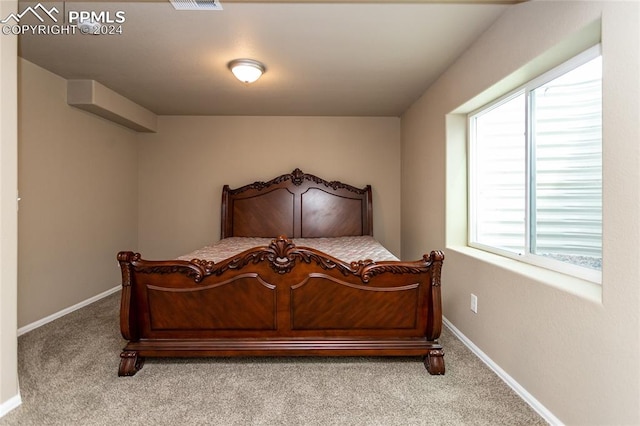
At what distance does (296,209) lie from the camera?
420cm

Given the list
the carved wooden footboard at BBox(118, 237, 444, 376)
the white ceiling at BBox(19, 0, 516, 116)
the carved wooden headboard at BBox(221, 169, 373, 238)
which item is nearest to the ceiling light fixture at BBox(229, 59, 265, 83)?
the white ceiling at BBox(19, 0, 516, 116)

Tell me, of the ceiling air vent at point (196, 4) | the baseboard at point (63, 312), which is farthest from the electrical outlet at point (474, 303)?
the baseboard at point (63, 312)

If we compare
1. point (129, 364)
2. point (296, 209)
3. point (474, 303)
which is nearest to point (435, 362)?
point (474, 303)

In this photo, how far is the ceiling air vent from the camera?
6.23ft

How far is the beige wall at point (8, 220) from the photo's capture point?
1.69 meters

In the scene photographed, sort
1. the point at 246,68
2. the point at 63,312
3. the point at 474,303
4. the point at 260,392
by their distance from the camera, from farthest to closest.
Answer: the point at 63,312 → the point at 246,68 → the point at 474,303 → the point at 260,392

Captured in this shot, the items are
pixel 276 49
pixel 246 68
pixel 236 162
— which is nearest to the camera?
pixel 276 49

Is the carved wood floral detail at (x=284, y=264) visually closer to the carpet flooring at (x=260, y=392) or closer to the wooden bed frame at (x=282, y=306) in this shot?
the wooden bed frame at (x=282, y=306)

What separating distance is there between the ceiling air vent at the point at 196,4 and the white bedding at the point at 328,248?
1.73 metres

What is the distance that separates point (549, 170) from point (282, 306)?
1788mm

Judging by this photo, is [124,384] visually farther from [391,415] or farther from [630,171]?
[630,171]

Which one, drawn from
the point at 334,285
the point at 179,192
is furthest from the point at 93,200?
the point at 334,285

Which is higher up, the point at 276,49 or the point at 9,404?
the point at 276,49

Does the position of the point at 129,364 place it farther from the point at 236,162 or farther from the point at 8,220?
the point at 236,162
